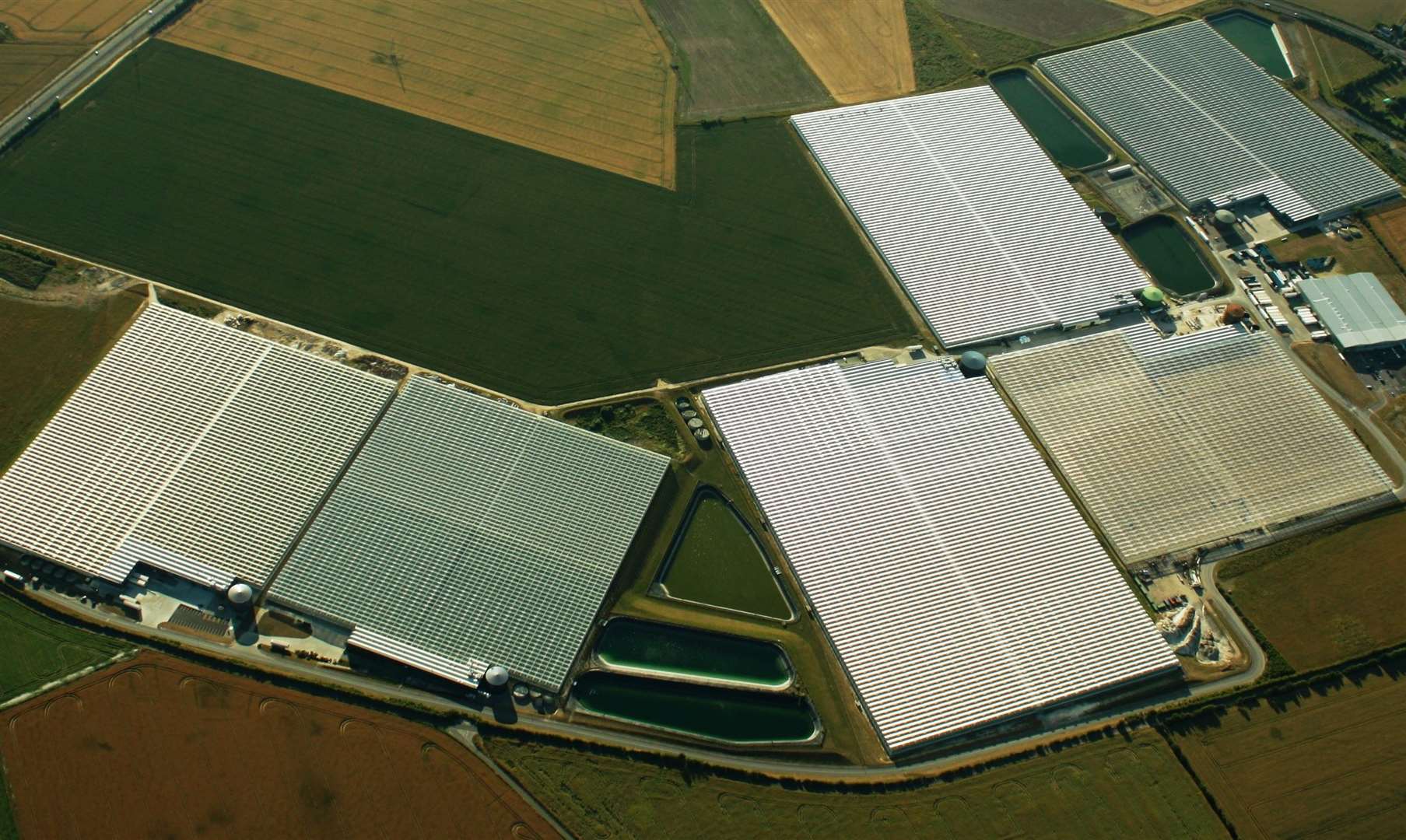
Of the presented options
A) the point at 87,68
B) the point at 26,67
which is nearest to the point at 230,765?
the point at 87,68

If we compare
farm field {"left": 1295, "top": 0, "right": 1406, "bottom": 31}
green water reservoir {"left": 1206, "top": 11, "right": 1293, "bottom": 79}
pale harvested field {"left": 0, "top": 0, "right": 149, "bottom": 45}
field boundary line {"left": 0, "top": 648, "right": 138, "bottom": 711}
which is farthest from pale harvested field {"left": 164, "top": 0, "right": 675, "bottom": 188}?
farm field {"left": 1295, "top": 0, "right": 1406, "bottom": 31}

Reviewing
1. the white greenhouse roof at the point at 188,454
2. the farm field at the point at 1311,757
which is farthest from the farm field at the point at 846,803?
the white greenhouse roof at the point at 188,454

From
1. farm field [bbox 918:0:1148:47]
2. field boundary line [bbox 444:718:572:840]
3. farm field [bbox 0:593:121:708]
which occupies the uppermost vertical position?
farm field [bbox 918:0:1148:47]

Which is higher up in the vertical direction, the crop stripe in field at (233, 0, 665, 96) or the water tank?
the crop stripe in field at (233, 0, 665, 96)

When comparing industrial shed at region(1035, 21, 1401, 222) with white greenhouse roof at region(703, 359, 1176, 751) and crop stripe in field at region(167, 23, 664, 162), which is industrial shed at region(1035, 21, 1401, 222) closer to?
white greenhouse roof at region(703, 359, 1176, 751)

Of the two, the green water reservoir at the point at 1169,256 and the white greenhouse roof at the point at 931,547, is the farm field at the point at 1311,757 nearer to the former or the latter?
the white greenhouse roof at the point at 931,547

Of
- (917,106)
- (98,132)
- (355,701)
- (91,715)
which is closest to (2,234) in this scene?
(98,132)

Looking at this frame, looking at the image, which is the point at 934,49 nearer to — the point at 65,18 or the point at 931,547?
the point at 931,547
